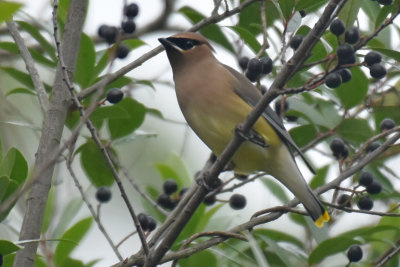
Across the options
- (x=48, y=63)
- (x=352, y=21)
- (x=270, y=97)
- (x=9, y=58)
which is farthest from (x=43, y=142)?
(x=9, y=58)

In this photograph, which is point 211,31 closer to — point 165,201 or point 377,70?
point 165,201

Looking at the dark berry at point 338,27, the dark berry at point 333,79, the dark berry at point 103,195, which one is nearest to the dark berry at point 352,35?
the dark berry at point 338,27

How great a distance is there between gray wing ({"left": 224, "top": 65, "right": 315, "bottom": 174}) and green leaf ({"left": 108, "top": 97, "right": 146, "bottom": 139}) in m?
0.48

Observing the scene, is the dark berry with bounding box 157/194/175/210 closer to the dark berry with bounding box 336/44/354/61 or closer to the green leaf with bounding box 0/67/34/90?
the green leaf with bounding box 0/67/34/90

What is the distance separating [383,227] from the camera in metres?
3.69

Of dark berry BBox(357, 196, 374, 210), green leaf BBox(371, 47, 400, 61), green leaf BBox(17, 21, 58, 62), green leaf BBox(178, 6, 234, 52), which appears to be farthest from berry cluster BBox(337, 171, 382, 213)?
green leaf BBox(17, 21, 58, 62)

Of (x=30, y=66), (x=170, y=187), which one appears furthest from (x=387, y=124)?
(x=30, y=66)

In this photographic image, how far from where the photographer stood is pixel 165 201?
411 centimetres

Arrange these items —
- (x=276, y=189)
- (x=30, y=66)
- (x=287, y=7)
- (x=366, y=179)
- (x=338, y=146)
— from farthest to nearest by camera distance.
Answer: (x=276, y=189) → (x=338, y=146) → (x=366, y=179) → (x=30, y=66) → (x=287, y=7)

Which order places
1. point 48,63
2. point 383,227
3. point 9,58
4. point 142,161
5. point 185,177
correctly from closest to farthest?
point 383,227 < point 48,63 < point 185,177 < point 9,58 < point 142,161

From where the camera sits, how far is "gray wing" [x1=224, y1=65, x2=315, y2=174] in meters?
3.98

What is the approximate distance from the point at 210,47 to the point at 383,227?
1450 millimetres

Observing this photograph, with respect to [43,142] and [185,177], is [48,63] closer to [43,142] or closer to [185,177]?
[43,142]

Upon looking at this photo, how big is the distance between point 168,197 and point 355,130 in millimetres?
965
